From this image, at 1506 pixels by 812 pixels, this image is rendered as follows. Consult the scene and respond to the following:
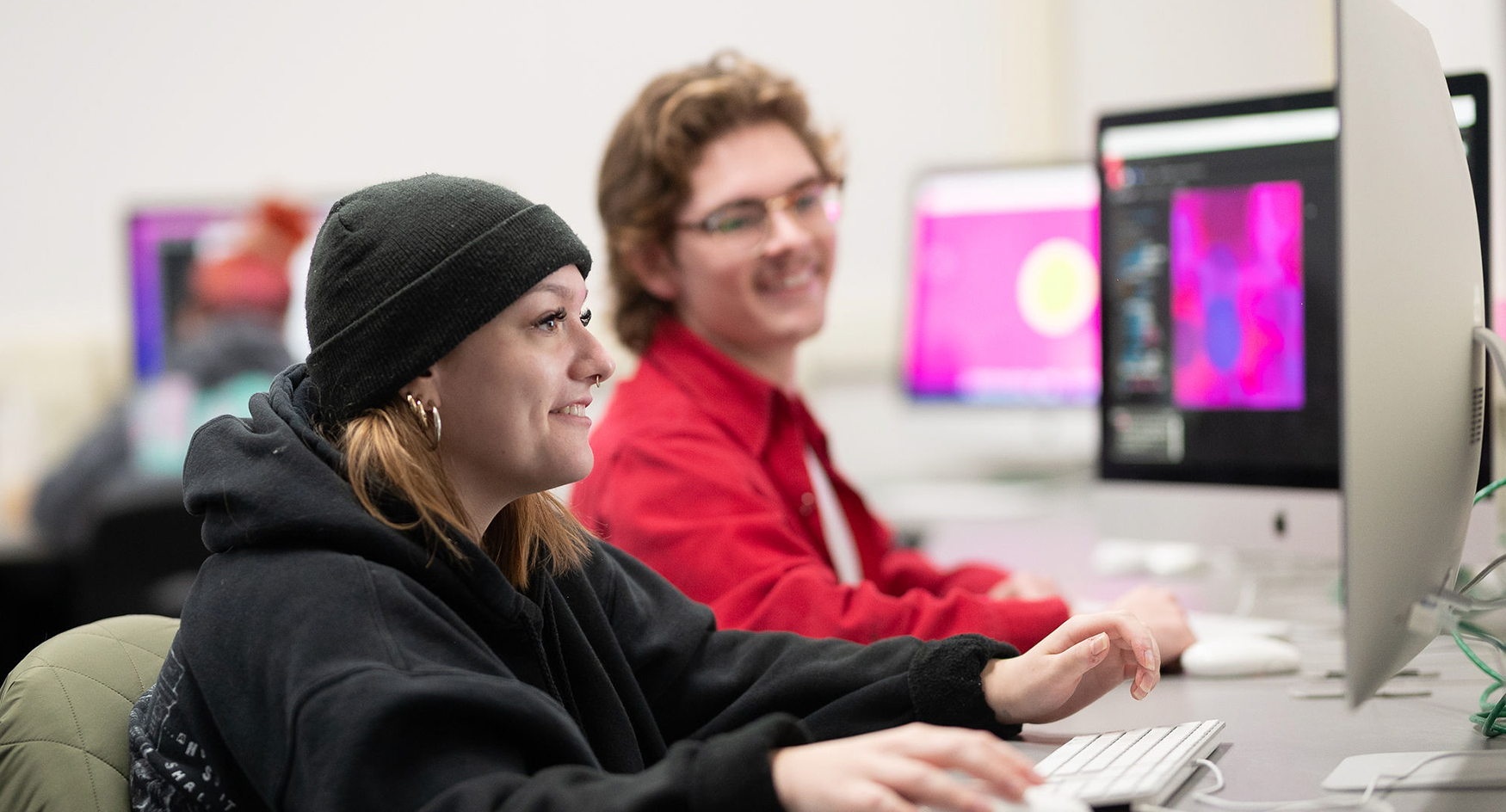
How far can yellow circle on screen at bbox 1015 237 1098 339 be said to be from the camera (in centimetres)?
258

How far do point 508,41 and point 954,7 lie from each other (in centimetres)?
128

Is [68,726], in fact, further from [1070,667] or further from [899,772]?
[1070,667]

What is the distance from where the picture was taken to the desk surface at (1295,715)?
0.84 m


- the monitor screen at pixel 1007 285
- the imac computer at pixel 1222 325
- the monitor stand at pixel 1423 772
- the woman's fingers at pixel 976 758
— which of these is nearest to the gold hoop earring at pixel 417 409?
the woman's fingers at pixel 976 758

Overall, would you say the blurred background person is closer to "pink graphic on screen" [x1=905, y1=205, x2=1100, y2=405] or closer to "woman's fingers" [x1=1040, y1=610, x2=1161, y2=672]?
"pink graphic on screen" [x1=905, y1=205, x2=1100, y2=405]

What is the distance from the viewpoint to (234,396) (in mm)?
2820

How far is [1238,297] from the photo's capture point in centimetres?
167

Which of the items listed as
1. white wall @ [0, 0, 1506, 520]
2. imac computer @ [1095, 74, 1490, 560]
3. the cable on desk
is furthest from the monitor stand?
white wall @ [0, 0, 1506, 520]

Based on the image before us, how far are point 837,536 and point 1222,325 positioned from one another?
0.70 metres

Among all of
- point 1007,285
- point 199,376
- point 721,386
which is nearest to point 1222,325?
point 721,386

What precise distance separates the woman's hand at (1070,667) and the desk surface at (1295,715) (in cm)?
4

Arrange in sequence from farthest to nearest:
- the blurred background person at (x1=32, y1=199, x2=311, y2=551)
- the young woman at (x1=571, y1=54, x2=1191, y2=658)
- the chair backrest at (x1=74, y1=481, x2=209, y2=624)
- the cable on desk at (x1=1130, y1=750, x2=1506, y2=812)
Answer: the blurred background person at (x1=32, y1=199, x2=311, y2=551) → the chair backrest at (x1=74, y1=481, x2=209, y2=624) → the young woman at (x1=571, y1=54, x2=1191, y2=658) → the cable on desk at (x1=1130, y1=750, x2=1506, y2=812)

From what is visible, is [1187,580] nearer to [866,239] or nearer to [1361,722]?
[1361,722]

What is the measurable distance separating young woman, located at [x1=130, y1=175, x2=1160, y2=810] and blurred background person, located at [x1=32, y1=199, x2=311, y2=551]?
1.97 m
